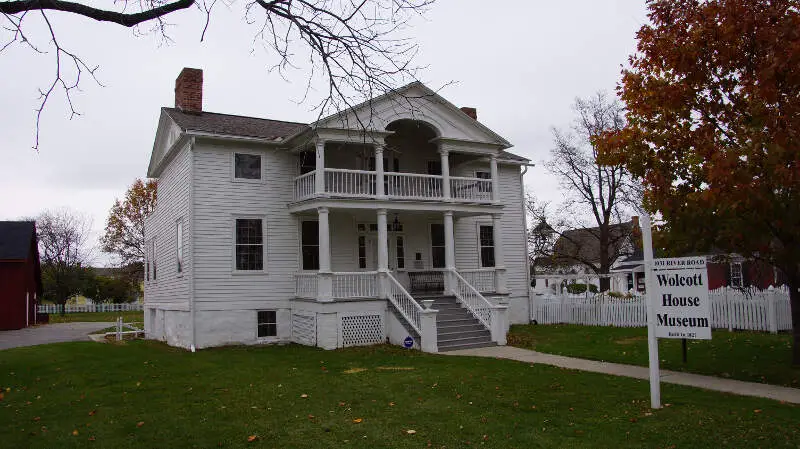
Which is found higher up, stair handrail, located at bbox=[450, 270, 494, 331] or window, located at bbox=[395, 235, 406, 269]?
window, located at bbox=[395, 235, 406, 269]

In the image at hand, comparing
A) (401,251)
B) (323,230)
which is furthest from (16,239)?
(323,230)

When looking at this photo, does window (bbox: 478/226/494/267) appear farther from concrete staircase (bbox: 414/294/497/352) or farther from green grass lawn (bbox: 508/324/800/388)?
concrete staircase (bbox: 414/294/497/352)

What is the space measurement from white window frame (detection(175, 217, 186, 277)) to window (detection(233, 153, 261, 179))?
7.90ft

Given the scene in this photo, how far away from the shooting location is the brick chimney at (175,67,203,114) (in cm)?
2100

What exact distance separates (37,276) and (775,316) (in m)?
38.7

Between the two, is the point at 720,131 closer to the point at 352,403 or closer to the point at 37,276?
the point at 352,403

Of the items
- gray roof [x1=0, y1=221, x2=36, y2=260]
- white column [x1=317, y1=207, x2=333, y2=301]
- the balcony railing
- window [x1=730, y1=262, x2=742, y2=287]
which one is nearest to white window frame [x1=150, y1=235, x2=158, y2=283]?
the balcony railing

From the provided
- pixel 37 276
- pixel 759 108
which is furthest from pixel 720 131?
pixel 37 276

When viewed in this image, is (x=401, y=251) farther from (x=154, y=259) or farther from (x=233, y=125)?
(x=154, y=259)

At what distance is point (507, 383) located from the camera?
414 inches

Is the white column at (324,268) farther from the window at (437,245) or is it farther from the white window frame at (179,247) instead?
the window at (437,245)

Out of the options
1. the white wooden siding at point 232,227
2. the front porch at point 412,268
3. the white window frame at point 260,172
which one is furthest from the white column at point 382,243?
the white window frame at point 260,172

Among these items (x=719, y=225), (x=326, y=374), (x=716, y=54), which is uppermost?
(x=716, y=54)

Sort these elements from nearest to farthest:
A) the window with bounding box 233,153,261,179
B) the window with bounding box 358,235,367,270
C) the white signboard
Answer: the white signboard, the window with bounding box 233,153,261,179, the window with bounding box 358,235,367,270
